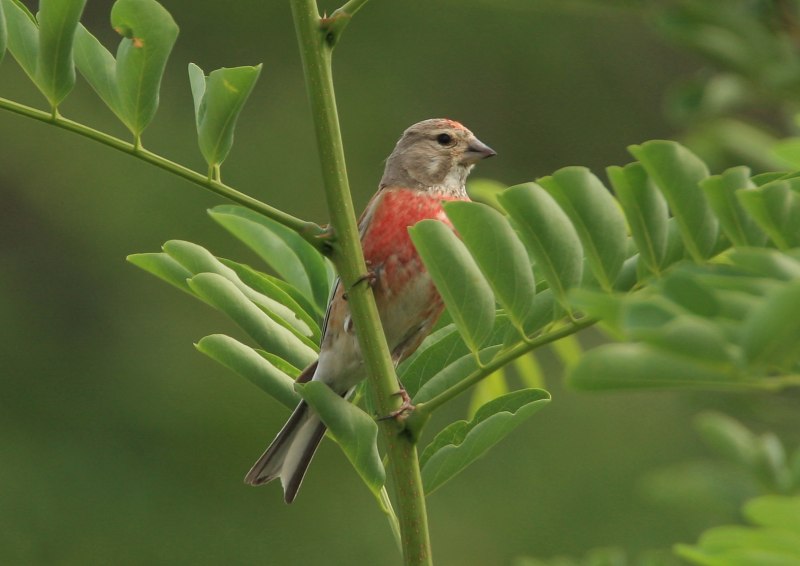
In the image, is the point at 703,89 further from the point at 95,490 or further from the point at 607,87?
the point at 607,87

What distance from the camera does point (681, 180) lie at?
4.88 ft

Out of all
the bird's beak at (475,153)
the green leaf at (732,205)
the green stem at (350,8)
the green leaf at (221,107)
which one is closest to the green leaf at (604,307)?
the green leaf at (732,205)

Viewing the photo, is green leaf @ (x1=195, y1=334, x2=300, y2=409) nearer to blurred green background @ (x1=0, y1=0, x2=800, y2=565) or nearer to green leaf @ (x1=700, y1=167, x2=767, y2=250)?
green leaf @ (x1=700, y1=167, x2=767, y2=250)

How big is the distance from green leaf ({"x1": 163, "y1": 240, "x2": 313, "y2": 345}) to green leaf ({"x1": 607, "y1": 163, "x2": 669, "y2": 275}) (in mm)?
651

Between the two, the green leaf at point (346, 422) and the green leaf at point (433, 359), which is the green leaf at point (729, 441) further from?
the green leaf at point (346, 422)

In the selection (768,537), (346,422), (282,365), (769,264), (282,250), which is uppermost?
(282,250)

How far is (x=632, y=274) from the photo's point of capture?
1.64 metres

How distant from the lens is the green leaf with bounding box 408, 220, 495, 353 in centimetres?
158

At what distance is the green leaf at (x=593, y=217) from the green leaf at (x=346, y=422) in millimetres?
386

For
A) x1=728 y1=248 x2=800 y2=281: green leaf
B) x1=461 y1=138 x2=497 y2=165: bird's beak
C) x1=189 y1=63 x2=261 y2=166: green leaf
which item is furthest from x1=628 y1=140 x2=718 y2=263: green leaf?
x1=461 y1=138 x2=497 y2=165: bird's beak

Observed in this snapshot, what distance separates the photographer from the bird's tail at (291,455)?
262 cm

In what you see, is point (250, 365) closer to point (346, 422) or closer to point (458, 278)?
point (346, 422)

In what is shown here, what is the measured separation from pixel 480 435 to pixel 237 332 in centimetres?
674

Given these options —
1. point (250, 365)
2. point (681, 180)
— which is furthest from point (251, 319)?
point (681, 180)
